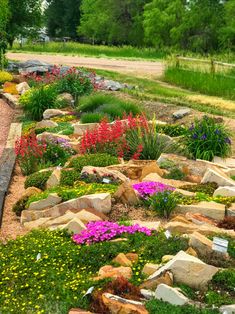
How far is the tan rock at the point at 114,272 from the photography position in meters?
4.89

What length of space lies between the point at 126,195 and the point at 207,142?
320 cm

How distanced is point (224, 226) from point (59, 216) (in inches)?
69.3

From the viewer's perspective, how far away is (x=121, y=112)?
12438 millimetres

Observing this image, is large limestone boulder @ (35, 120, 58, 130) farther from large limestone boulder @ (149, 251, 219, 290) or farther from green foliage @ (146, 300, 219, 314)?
green foliage @ (146, 300, 219, 314)

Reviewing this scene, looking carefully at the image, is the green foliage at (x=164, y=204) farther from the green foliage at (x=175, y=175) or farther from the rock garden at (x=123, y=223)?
the green foliage at (x=175, y=175)

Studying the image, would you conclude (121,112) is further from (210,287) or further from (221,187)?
(210,287)

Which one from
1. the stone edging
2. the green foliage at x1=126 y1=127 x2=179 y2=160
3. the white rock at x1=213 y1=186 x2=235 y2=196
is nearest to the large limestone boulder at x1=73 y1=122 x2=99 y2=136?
the stone edging

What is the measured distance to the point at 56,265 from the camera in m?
5.27

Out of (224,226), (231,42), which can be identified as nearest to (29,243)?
(224,226)

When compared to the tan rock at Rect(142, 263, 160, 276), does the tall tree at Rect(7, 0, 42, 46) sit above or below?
above

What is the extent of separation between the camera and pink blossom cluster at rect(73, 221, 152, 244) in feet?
18.7

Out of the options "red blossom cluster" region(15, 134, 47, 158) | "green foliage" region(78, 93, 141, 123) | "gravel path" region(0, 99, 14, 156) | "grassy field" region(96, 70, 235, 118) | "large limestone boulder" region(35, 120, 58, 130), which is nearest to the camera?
"red blossom cluster" region(15, 134, 47, 158)

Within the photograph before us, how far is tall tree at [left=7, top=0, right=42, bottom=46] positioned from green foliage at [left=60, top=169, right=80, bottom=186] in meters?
24.3

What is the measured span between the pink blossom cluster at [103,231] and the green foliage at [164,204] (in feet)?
2.51
